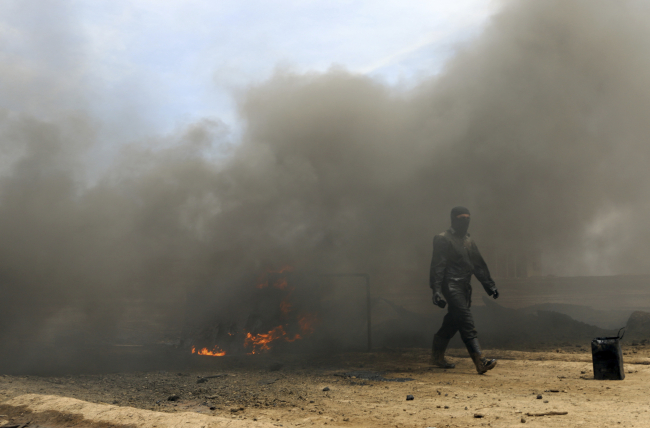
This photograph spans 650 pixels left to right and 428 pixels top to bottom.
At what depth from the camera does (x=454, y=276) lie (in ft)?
24.8

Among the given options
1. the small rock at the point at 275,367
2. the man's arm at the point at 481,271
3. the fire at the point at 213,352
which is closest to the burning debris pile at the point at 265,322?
the fire at the point at 213,352

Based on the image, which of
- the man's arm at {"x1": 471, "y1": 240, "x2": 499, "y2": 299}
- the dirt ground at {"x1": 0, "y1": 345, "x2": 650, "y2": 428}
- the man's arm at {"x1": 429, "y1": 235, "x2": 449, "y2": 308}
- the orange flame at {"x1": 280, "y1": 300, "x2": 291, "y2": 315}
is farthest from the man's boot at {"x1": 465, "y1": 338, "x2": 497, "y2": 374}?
the orange flame at {"x1": 280, "y1": 300, "x2": 291, "y2": 315}

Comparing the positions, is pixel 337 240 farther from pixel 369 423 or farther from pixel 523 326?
pixel 369 423

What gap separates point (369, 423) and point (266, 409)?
122 centimetres

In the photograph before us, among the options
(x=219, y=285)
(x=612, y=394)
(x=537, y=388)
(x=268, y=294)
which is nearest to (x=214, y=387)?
(x=537, y=388)

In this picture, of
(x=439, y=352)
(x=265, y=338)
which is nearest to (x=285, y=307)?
(x=265, y=338)

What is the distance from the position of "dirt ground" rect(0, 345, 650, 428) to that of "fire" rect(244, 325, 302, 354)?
7.30 ft

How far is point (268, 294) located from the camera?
11.9 metres

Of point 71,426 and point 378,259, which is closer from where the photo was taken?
point 71,426

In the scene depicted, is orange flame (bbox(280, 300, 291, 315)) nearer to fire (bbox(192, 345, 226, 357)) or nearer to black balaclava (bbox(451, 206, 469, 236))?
fire (bbox(192, 345, 226, 357))

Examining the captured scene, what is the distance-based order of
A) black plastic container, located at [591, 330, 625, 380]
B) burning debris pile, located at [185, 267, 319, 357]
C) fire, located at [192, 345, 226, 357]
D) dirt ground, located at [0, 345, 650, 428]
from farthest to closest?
burning debris pile, located at [185, 267, 319, 357], fire, located at [192, 345, 226, 357], black plastic container, located at [591, 330, 625, 380], dirt ground, located at [0, 345, 650, 428]

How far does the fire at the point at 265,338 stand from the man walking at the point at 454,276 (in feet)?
14.6

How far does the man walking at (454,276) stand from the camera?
743 cm

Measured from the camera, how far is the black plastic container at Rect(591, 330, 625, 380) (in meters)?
5.66
